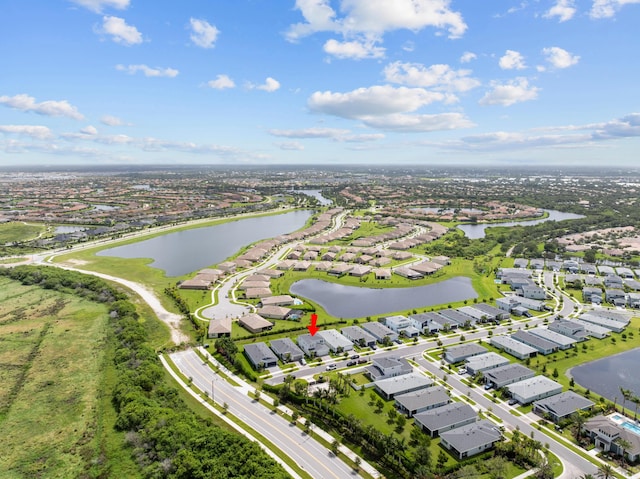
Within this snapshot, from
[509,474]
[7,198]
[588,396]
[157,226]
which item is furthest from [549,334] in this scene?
[7,198]

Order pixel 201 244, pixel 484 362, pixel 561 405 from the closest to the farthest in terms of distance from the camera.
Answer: pixel 561 405, pixel 484 362, pixel 201 244

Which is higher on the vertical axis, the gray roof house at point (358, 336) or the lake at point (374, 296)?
the gray roof house at point (358, 336)

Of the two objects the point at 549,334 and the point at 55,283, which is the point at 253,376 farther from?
the point at 55,283

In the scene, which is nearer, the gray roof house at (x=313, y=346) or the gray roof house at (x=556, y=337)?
the gray roof house at (x=313, y=346)

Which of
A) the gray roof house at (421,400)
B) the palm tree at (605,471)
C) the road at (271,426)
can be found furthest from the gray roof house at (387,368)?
the palm tree at (605,471)

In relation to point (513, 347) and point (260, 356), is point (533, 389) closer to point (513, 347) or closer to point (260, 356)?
point (513, 347)

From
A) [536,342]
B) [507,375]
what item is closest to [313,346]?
[507,375]

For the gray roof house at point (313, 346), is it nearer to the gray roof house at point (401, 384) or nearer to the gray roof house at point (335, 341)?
the gray roof house at point (335, 341)
